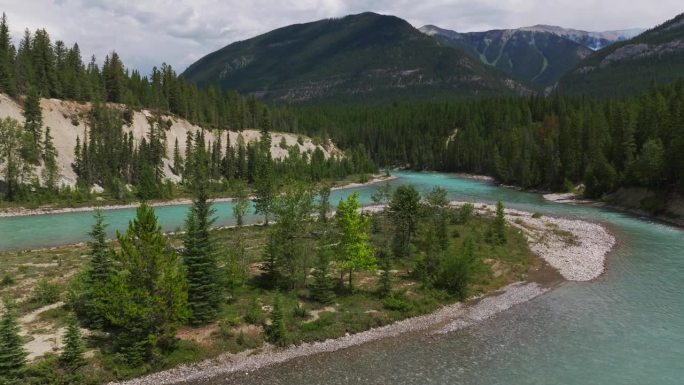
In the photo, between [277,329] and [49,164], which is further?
[49,164]

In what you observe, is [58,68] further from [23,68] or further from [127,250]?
[127,250]

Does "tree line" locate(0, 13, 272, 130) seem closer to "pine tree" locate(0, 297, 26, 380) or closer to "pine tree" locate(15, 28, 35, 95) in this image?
"pine tree" locate(15, 28, 35, 95)

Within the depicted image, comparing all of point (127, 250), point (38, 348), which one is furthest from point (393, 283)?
point (38, 348)

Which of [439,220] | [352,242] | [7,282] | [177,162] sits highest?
[177,162]

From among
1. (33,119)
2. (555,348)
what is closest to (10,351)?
(555,348)

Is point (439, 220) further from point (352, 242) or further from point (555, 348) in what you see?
point (555, 348)

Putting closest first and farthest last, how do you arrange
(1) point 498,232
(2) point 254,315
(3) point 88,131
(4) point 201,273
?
(4) point 201,273
(2) point 254,315
(1) point 498,232
(3) point 88,131
